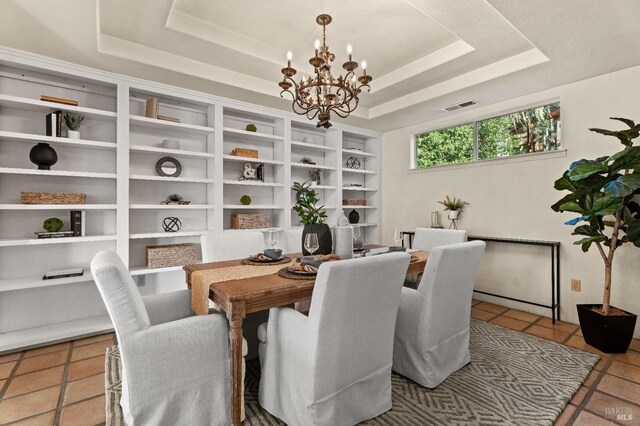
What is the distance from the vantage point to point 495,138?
12.9ft

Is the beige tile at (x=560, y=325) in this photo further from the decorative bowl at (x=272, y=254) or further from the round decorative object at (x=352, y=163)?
the round decorative object at (x=352, y=163)

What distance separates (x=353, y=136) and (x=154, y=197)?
10.3ft

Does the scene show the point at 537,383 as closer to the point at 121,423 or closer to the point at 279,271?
the point at 279,271

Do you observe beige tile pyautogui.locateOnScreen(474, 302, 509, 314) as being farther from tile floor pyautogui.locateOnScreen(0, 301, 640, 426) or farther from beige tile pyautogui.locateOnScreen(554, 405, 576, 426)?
beige tile pyautogui.locateOnScreen(554, 405, 576, 426)

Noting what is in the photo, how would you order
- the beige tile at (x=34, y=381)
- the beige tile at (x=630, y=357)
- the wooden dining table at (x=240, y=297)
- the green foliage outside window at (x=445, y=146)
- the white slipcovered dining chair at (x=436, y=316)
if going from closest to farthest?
the wooden dining table at (x=240, y=297)
the white slipcovered dining chair at (x=436, y=316)
the beige tile at (x=34, y=381)
the beige tile at (x=630, y=357)
the green foliage outside window at (x=445, y=146)

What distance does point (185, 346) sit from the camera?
153 cm

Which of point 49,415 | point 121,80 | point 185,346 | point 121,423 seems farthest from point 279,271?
point 121,80

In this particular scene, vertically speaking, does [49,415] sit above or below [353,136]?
below

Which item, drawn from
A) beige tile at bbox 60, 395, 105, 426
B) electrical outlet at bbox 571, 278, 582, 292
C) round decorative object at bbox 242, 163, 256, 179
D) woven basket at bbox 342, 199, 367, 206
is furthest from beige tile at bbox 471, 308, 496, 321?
beige tile at bbox 60, 395, 105, 426

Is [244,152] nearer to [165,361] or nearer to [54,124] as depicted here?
[54,124]

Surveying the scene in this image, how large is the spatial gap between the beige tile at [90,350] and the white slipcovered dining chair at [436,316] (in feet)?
7.66

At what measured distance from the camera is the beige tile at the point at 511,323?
3.10 metres

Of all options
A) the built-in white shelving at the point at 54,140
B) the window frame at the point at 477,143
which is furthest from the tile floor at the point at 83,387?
the window frame at the point at 477,143

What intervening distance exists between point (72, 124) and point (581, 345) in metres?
4.85
